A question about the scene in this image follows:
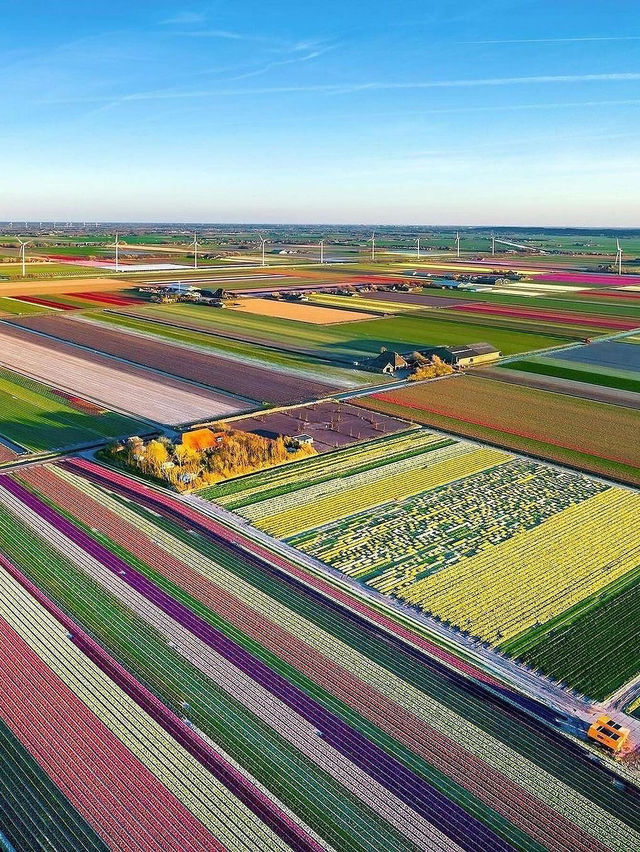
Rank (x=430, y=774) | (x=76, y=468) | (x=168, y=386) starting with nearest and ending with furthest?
(x=430, y=774), (x=76, y=468), (x=168, y=386)

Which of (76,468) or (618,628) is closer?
(618,628)

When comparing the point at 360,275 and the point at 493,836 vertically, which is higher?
the point at 360,275

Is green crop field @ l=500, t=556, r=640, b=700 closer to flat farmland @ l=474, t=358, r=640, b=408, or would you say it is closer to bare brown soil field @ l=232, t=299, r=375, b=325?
flat farmland @ l=474, t=358, r=640, b=408

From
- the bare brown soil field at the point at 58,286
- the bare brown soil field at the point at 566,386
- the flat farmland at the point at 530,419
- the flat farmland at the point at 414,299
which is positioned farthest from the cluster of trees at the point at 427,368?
the bare brown soil field at the point at 58,286

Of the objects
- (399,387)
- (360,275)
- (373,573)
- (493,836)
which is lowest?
(493,836)

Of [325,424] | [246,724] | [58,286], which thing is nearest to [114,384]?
[325,424]

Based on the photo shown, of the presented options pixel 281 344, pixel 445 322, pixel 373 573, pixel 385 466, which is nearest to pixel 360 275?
pixel 445 322

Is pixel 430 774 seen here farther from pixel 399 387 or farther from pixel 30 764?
pixel 399 387
